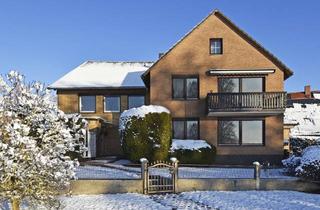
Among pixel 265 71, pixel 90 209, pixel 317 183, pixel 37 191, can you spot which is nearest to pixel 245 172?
pixel 317 183

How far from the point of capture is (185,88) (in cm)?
2539

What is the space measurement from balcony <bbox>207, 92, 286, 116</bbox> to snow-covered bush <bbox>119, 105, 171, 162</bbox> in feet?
11.3

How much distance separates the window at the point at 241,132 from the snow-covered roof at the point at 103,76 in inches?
286

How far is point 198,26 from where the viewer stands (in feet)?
83.1

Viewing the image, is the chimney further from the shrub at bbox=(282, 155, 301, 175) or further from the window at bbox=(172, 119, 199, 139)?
the shrub at bbox=(282, 155, 301, 175)

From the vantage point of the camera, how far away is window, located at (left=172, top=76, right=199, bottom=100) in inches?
996

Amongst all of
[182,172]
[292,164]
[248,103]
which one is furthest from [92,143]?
[292,164]

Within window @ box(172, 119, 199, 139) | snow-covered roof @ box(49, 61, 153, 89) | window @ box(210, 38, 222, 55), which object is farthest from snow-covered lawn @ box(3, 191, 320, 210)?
snow-covered roof @ box(49, 61, 153, 89)

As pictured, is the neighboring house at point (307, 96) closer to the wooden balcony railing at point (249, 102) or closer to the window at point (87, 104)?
the wooden balcony railing at point (249, 102)

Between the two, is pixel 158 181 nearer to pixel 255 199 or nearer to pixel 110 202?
pixel 110 202

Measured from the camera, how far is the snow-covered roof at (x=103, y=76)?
28953 mm

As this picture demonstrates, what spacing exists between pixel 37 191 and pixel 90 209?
460cm

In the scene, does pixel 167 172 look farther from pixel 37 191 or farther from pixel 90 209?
pixel 37 191

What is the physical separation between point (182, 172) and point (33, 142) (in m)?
12.9
